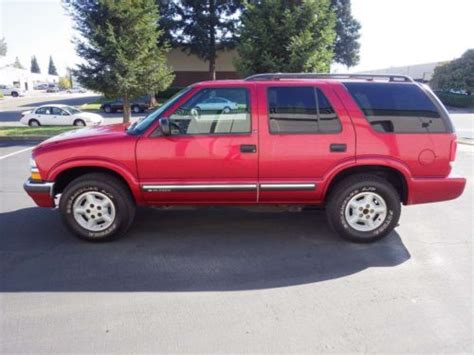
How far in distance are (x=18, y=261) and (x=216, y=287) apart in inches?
84.8

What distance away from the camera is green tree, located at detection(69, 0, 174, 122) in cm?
1310

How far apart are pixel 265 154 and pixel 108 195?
1.84 m

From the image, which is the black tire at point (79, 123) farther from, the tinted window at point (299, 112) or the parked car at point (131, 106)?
the tinted window at point (299, 112)

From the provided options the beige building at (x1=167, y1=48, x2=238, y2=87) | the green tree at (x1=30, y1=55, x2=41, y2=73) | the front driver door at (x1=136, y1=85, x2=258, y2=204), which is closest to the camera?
the front driver door at (x1=136, y1=85, x2=258, y2=204)

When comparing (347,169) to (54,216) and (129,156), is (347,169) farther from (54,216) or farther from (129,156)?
(54,216)

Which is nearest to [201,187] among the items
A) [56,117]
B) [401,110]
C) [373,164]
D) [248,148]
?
[248,148]

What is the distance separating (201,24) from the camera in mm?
30469

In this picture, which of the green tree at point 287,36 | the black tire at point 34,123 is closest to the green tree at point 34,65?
the black tire at point 34,123

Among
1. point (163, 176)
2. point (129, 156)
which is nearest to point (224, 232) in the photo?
point (163, 176)

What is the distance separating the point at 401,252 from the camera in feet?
13.6

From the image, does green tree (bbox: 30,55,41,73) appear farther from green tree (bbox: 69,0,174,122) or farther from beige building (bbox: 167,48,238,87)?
green tree (bbox: 69,0,174,122)

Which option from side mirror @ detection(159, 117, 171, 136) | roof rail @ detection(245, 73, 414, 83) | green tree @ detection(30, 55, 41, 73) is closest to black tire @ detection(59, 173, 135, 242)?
side mirror @ detection(159, 117, 171, 136)

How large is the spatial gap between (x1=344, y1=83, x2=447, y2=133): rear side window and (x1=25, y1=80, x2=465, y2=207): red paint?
Result: 0.09m

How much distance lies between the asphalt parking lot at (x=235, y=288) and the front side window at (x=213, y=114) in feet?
4.34
